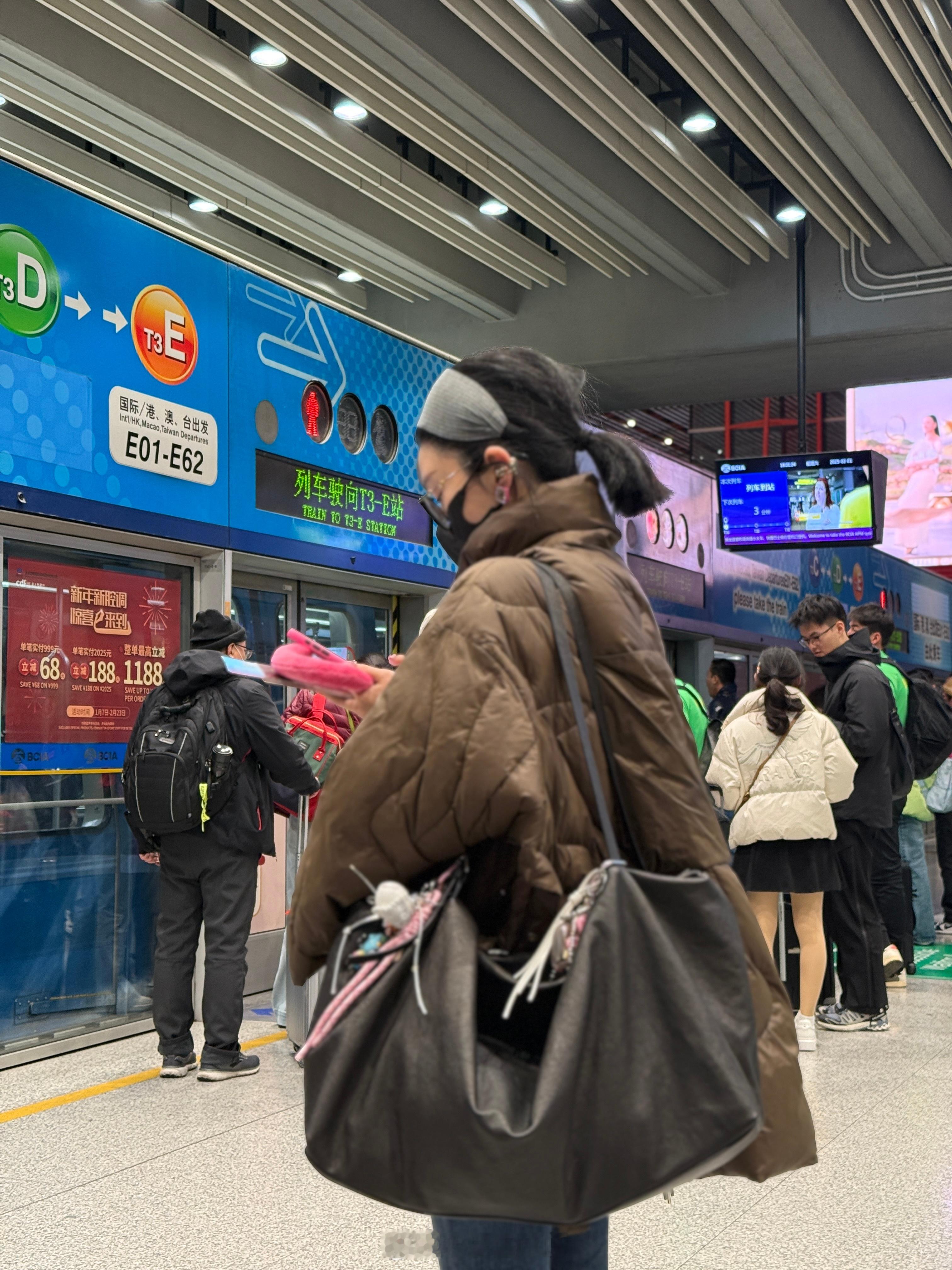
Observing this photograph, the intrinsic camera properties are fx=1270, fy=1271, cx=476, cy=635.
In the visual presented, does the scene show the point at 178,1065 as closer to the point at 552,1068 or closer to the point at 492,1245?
the point at 492,1245

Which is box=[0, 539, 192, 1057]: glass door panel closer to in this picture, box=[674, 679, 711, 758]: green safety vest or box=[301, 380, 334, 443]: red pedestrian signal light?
box=[301, 380, 334, 443]: red pedestrian signal light

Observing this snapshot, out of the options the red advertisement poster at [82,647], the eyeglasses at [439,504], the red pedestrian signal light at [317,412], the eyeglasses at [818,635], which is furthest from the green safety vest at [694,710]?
the eyeglasses at [439,504]

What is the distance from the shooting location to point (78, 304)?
16.4 feet

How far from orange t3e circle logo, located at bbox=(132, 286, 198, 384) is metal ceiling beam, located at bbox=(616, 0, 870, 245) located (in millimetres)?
2461

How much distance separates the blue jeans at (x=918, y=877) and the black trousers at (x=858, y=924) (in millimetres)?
2216

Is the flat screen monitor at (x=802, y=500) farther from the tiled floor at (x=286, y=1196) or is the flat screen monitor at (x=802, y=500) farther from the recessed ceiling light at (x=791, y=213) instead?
the tiled floor at (x=286, y=1196)

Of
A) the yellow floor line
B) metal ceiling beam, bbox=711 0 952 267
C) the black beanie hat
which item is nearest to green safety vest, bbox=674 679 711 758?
the black beanie hat

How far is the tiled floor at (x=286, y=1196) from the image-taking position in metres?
2.91

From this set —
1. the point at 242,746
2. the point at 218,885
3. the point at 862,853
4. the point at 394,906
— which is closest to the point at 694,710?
the point at 862,853

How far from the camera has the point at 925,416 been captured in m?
15.4

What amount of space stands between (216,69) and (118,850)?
3.78m

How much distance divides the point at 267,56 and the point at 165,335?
1.84 meters

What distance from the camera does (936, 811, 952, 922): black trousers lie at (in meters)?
8.66

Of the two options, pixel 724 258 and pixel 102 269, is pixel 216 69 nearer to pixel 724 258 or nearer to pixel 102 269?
pixel 102 269
